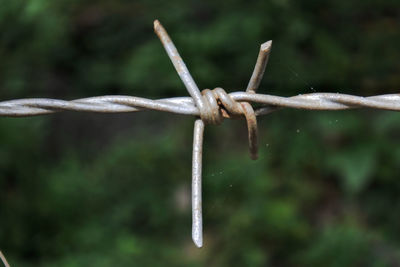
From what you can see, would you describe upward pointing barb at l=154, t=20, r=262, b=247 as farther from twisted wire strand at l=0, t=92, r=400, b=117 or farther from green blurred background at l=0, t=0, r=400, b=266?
green blurred background at l=0, t=0, r=400, b=266

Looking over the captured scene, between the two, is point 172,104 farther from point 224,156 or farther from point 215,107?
point 224,156

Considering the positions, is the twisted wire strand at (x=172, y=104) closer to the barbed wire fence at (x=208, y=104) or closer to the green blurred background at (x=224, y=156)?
the barbed wire fence at (x=208, y=104)

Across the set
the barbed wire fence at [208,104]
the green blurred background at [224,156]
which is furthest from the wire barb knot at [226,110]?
the green blurred background at [224,156]

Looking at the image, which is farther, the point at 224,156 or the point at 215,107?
the point at 224,156

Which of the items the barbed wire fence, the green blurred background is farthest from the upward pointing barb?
the green blurred background

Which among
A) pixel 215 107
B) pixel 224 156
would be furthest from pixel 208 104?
pixel 224 156
